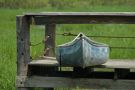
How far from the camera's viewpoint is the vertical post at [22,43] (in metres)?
5.97

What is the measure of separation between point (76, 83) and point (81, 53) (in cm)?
41

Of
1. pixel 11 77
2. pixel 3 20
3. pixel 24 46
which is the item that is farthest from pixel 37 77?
pixel 3 20

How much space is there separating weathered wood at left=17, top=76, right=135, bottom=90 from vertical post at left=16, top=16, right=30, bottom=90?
13 centimetres

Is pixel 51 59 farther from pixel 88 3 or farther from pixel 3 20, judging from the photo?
pixel 88 3

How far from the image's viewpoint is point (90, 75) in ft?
20.8

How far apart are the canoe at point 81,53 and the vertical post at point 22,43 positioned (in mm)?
418

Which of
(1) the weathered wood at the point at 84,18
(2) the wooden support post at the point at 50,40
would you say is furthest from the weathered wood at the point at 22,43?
(2) the wooden support post at the point at 50,40

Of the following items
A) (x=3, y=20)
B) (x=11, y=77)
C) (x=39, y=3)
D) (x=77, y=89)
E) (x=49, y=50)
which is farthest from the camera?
(x=39, y=3)

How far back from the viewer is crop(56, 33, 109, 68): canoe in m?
5.73

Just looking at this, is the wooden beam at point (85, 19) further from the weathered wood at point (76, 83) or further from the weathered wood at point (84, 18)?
the weathered wood at point (76, 83)

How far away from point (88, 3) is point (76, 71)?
25841 mm

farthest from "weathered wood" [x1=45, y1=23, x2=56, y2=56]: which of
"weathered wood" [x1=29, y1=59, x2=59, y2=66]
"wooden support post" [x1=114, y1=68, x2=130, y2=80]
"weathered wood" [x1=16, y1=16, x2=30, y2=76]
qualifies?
"wooden support post" [x1=114, y1=68, x2=130, y2=80]

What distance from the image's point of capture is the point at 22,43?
6.00 metres

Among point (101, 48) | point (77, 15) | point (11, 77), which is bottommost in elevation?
point (11, 77)
